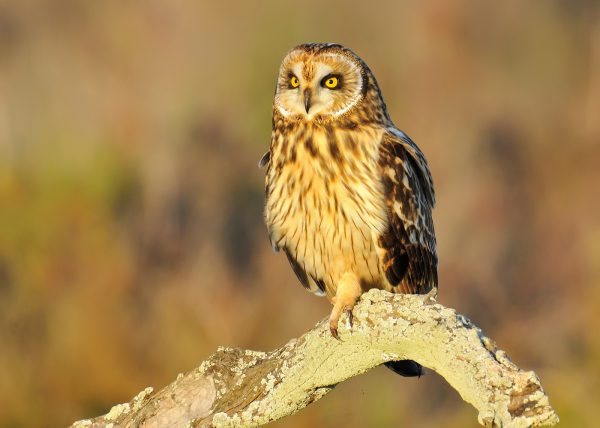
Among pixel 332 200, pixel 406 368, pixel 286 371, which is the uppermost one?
pixel 332 200

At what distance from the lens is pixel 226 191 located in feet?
44.3

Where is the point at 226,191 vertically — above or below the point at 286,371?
below

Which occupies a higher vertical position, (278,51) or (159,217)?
(278,51)

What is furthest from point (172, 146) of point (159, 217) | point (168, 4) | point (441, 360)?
point (441, 360)

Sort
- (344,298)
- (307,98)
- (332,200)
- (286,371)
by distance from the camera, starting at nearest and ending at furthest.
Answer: (286,371)
(344,298)
(332,200)
(307,98)

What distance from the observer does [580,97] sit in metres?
18.0

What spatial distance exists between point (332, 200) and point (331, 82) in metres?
0.48

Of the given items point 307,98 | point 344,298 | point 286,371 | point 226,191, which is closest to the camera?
point 286,371

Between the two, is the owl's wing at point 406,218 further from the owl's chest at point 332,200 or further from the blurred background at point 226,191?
the blurred background at point 226,191

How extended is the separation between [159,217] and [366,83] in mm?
8975

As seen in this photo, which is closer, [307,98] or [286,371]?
[286,371]

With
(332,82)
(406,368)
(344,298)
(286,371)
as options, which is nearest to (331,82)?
(332,82)

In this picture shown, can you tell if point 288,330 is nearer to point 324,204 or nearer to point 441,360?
point 324,204

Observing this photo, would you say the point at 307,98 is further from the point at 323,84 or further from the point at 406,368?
the point at 406,368
